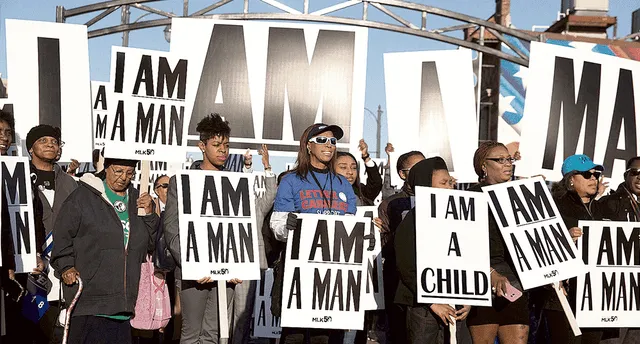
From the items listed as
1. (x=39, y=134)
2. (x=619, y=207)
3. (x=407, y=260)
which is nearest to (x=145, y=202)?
(x=39, y=134)

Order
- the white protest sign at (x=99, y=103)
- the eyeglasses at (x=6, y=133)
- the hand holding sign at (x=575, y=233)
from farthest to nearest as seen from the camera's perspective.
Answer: the white protest sign at (x=99, y=103) → the hand holding sign at (x=575, y=233) → the eyeglasses at (x=6, y=133)

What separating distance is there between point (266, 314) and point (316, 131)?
10.9ft

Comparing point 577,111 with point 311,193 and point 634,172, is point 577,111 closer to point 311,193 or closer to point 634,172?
point 634,172

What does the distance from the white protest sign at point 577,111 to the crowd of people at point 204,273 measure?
153 centimetres

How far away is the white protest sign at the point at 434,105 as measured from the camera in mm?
10289

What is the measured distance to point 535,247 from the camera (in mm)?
6754

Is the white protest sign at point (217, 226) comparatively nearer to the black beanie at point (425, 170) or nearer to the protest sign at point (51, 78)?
the black beanie at point (425, 170)

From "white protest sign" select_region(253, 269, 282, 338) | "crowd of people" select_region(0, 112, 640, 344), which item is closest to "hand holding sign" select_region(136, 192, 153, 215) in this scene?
"crowd of people" select_region(0, 112, 640, 344)

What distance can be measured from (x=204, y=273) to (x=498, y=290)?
201 cm

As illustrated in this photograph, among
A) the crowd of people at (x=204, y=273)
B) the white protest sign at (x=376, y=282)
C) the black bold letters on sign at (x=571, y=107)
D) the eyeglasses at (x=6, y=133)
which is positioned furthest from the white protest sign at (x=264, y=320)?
the eyeglasses at (x=6, y=133)

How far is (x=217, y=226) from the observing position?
671 centimetres

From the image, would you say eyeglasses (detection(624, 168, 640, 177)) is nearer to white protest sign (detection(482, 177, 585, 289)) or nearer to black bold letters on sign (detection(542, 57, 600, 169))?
black bold letters on sign (detection(542, 57, 600, 169))

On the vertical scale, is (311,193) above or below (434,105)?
below

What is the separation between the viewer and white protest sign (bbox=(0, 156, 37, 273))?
661 centimetres
